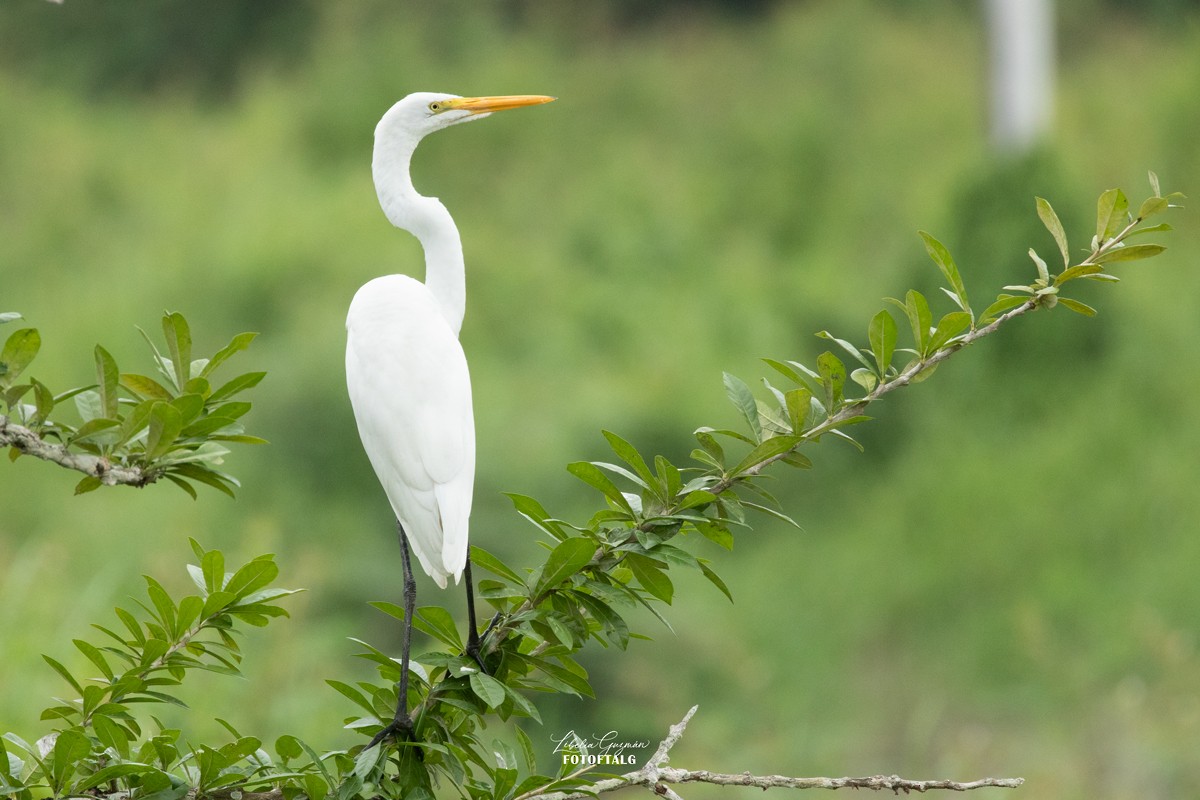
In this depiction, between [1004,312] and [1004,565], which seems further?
[1004,565]

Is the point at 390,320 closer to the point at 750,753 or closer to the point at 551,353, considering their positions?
the point at 750,753

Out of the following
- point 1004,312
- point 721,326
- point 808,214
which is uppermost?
point 808,214

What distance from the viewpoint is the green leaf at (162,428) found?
1.15 metres

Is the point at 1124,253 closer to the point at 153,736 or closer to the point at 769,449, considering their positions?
the point at 769,449

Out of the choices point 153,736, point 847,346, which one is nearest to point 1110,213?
point 847,346

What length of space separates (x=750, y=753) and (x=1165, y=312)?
3751 mm

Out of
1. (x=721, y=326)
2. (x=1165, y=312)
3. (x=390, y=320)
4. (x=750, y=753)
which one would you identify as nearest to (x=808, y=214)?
(x=721, y=326)

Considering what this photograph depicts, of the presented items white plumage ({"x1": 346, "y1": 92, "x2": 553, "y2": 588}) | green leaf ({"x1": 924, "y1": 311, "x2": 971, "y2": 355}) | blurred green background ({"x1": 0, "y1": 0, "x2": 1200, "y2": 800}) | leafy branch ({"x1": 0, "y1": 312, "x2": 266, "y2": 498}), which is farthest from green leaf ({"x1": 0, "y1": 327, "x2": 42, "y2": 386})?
blurred green background ({"x1": 0, "y1": 0, "x2": 1200, "y2": 800})

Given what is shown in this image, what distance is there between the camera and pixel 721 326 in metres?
6.44

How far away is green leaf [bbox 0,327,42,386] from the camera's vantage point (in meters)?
1.20

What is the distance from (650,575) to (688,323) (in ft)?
17.2

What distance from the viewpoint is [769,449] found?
1.15 m

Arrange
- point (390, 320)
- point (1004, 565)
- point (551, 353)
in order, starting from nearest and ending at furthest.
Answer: point (390, 320) → point (1004, 565) → point (551, 353)

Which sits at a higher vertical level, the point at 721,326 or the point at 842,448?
the point at 721,326
